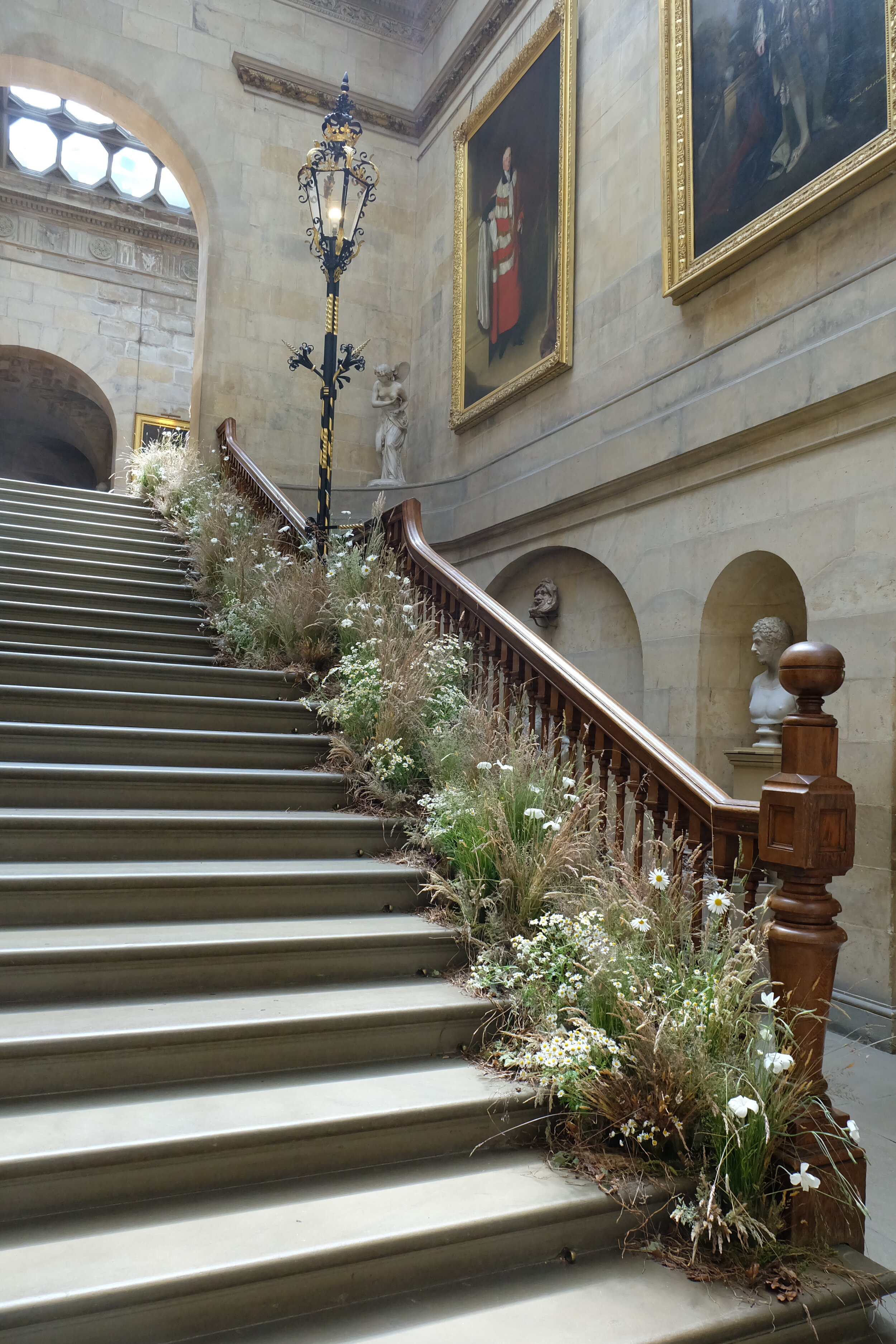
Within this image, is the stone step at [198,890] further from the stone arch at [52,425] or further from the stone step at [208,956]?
the stone arch at [52,425]

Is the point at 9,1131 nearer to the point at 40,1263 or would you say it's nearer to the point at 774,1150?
the point at 40,1263

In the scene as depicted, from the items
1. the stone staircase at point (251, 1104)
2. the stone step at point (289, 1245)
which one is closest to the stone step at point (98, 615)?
the stone staircase at point (251, 1104)

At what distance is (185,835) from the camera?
335cm

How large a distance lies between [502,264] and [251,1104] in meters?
8.88

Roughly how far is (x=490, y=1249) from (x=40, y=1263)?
Answer: 3.17ft

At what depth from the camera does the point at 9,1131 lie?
2061 millimetres

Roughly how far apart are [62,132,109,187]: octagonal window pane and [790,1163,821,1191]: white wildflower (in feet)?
57.3

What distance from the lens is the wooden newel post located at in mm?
2182

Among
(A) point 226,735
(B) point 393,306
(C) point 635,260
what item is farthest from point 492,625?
(B) point 393,306

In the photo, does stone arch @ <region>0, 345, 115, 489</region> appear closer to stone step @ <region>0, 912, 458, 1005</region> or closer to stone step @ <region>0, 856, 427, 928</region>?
stone step @ <region>0, 856, 427, 928</region>

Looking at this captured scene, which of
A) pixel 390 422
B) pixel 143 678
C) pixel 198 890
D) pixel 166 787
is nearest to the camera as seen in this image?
pixel 198 890

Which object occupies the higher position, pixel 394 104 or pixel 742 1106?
pixel 394 104

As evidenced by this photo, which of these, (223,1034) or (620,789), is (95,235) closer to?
(620,789)

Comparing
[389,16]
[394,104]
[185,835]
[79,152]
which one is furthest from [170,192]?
[185,835]
